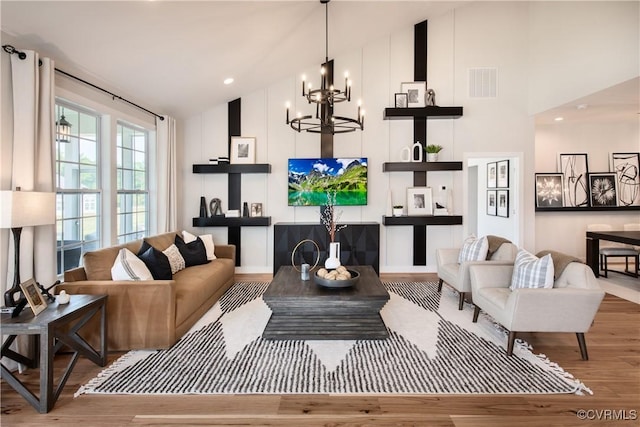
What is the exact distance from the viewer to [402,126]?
19.5 ft

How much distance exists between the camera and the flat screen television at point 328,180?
19.2 feet

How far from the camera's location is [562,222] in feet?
21.9

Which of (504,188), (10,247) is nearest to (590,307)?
(504,188)

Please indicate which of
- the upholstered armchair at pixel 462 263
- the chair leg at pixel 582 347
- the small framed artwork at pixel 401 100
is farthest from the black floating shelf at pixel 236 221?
the chair leg at pixel 582 347

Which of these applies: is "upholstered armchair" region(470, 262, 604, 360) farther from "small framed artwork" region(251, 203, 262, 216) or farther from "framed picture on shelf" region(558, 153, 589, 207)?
"framed picture on shelf" region(558, 153, 589, 207)

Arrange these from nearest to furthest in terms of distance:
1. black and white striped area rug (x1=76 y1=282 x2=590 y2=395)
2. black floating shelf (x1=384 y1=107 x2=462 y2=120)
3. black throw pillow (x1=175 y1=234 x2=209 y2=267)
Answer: black and white striped area rug (x1=76 y1=282 x2=590 y2=395), black throw pillow (x1=175 y1=234 x2=209 y2=267), black floating shelf (x1=384 y1=107 x2=462 y2=120)

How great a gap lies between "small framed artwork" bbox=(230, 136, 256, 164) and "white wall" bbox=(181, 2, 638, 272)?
0.39 feet

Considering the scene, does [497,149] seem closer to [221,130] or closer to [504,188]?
[504,188]

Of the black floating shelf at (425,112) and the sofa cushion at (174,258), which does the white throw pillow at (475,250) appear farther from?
the sofa cushion at (174,258)

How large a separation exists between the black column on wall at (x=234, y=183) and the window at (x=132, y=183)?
132cm

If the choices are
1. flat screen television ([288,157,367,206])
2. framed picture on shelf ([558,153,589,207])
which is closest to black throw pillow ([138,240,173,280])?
flat screen television ([288,157,367,206])

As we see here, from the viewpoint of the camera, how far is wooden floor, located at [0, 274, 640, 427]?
6.85ft

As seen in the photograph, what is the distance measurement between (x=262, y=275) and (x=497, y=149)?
4.42 m
